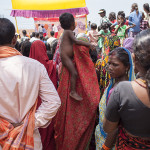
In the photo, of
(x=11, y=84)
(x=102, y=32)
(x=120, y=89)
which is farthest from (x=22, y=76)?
(x=102, y=32)

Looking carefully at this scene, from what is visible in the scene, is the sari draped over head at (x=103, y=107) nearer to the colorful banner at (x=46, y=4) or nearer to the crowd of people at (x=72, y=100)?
the crowd of people at (x=72, y=100)

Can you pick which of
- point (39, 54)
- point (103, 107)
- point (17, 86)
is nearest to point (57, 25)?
point (39, 54)

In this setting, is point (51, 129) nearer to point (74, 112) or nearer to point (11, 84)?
point (74, 112)

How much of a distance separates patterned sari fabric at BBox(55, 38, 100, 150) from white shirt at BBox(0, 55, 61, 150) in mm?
1135

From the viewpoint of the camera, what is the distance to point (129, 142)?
1232 mm

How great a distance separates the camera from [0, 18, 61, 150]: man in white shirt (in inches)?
53.9

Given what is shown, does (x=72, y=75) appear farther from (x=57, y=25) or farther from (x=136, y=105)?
(x=57, y=25)

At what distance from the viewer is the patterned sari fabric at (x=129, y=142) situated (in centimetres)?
118

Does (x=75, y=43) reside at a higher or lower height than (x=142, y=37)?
lower

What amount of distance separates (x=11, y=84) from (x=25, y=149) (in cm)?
49

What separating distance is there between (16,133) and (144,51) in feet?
3.42

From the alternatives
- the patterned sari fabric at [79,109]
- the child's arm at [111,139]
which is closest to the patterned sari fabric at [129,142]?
the child's arm at [111,139]

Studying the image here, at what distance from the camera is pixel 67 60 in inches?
104

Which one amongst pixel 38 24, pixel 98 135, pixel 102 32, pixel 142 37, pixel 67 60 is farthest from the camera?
pixel 38 24
